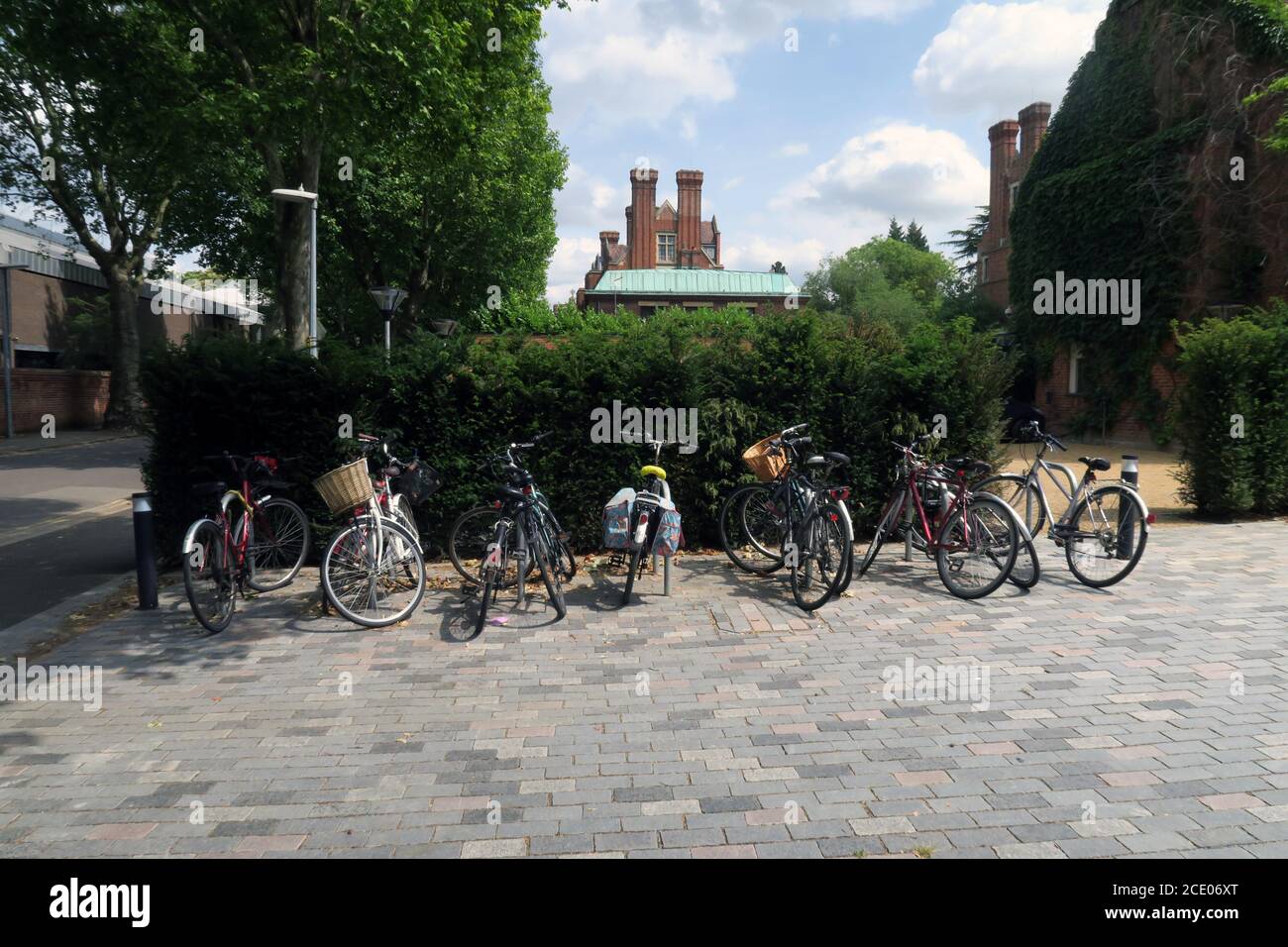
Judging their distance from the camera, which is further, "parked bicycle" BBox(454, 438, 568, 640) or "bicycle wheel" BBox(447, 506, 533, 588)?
"bicycle wheel" BBox(447, 506, 533, 588)

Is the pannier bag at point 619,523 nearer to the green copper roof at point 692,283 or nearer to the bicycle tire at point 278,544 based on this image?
the bicycle tire at point 278,544

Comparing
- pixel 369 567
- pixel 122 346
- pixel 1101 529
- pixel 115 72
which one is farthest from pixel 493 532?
pixel 122 346

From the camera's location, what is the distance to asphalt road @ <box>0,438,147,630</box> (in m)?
7.97

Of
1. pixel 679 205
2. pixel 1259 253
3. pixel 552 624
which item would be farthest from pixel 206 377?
pixel 679 205

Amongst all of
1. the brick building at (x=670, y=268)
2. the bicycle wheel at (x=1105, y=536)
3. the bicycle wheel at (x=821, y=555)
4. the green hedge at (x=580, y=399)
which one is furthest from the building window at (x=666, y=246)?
the bicycle wheel at (x=821, y=555)

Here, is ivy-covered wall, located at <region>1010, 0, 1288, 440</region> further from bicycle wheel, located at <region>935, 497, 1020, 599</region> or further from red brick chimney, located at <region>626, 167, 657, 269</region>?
red brick chimney, located at <region>626, 167, 657, 269</region>

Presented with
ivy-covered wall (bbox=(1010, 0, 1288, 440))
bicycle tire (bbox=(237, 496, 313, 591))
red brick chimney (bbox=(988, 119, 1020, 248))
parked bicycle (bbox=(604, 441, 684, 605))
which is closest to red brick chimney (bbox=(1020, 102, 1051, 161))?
red brick chimney (bbox=(988, 119, 1020, 248))

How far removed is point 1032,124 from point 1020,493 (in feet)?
116

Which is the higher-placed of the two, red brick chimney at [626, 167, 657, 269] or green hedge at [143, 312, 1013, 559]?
red brick chimney at [626, 167, 657, 269]

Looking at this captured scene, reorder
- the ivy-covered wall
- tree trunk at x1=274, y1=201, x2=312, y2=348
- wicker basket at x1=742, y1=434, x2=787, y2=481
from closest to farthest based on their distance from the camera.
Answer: wicker basket at x1=742, y1=434, x2=787, y2=481
tree trunk at x1=274, y1=201, x2=312, y2=348
the ivy-covered wall

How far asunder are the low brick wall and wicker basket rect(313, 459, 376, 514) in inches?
1132

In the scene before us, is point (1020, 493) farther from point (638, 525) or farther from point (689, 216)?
point (689, 216)

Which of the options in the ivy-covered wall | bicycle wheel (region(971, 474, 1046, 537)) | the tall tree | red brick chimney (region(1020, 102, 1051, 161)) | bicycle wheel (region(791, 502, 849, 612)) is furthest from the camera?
red brick chimney (region(1020, 102, 1051, 161))

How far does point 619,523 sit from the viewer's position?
267 inches
